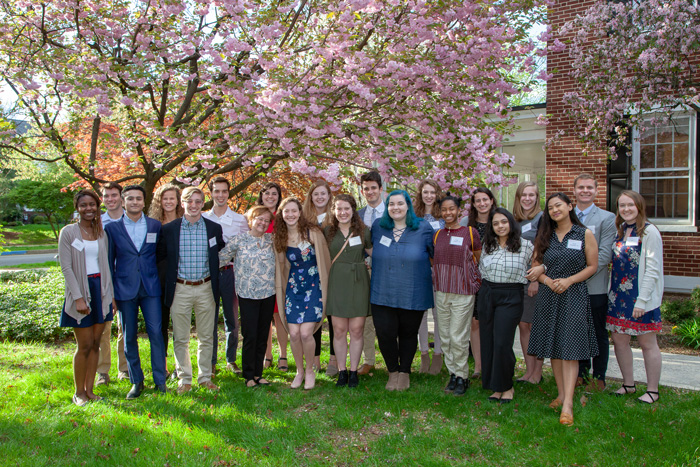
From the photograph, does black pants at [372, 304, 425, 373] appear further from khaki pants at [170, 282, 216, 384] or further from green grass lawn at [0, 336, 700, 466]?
khaki pants at [170, 282, 216, 384]

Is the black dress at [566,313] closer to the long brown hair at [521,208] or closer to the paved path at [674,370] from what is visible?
the long brown hair at [521,208]

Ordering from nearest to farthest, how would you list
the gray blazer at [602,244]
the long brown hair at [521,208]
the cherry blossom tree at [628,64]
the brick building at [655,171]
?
the gray blazer at [602,244]
the long brown hair at [521,208]
the cherry blossom tree at [628,64]
the brick building at [655,171]

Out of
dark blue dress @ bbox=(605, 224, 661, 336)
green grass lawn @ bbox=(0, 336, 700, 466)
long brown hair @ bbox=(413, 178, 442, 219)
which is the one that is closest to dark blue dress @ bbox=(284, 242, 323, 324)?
green grass lawn @ bbox=(0, 336, 700, 466)

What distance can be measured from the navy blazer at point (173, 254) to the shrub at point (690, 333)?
596 centimetres

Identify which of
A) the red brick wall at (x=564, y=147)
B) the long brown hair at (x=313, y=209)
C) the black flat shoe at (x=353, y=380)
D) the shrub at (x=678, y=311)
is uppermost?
the red brick wall at (x=564, y=147)

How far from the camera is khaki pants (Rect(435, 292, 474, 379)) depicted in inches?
170

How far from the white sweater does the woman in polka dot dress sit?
0.49 metres

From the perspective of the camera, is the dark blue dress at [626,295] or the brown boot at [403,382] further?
the brown boot at [403,382]

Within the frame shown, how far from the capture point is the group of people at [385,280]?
13.0ft

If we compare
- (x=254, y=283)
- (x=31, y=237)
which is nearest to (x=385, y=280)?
(x=254, y=283)

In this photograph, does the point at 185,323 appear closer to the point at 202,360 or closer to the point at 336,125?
the point at 202,360

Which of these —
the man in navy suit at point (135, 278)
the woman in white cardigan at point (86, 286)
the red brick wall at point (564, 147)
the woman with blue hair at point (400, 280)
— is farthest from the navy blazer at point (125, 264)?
the red brick wall at point (564, 147)

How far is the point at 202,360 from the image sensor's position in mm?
4660

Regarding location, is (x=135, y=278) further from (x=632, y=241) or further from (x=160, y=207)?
(x=632, y=241)
